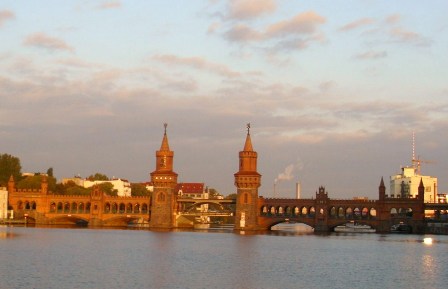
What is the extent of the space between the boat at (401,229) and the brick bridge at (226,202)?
245 centimetres

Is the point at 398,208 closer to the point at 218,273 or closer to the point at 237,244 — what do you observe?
the point at 237,244

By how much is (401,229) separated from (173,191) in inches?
1634

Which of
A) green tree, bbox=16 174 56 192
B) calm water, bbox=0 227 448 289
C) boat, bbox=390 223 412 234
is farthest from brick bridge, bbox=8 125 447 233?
calm water, bbox=0 227 448 289

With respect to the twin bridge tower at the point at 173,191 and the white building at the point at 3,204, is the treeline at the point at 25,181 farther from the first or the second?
the twin bridge tower at the point at 173,191

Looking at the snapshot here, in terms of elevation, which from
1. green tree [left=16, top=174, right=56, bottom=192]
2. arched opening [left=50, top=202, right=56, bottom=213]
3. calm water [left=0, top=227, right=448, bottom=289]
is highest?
green tree [left=16, top=174, right=56, bottom=192]

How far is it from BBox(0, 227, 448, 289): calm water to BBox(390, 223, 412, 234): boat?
164 ft

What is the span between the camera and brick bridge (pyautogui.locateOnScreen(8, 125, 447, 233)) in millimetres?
145250

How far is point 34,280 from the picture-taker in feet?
183

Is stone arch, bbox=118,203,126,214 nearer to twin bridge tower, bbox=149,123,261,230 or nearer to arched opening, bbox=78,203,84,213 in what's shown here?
arched opening, bbox=78,203,84,213

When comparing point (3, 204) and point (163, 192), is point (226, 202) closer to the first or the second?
point (163, 192)

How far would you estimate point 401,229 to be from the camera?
505ft

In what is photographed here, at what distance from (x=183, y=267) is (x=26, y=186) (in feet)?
350

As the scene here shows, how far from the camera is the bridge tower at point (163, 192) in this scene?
150375mm

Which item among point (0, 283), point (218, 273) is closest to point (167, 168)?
point (218, 273)
